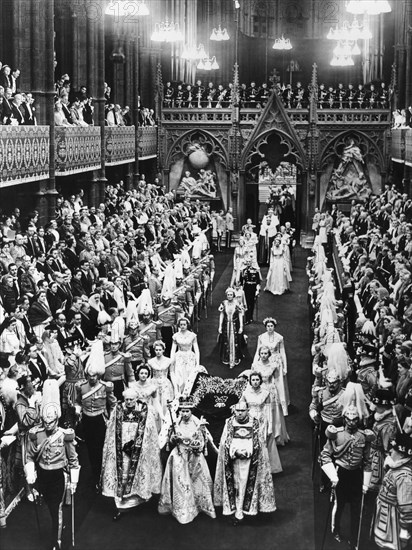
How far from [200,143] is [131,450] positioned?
28.9 meters

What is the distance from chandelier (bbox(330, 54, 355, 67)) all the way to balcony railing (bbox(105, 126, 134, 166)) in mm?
16343

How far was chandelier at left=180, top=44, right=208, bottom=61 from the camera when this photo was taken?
43062 millimetres

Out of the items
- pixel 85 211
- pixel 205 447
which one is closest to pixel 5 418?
pixel 205 447

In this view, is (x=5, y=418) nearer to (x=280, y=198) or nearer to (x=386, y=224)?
(x=386, y=224)

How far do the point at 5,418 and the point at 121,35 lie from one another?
25.7 metres

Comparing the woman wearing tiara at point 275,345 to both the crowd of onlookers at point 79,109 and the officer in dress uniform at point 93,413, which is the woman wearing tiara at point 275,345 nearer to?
the officer in dress uniform at point 93,413

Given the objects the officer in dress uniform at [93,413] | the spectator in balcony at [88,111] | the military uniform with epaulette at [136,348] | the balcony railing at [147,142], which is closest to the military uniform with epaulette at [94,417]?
the officer in dress uniform at [93,413]

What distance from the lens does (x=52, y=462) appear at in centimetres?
1065

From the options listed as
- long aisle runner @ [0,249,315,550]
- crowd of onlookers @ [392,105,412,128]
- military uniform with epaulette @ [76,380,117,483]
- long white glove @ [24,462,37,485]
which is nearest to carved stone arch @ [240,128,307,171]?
crowd of onlookers @ [392,105,412,128]

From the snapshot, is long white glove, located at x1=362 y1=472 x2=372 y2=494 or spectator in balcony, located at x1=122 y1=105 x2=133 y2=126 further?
spectator in balcony, located at x1=122 y1=105 x2=133 y2=126

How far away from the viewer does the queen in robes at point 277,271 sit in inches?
1102

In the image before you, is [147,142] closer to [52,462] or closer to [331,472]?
[52,462]

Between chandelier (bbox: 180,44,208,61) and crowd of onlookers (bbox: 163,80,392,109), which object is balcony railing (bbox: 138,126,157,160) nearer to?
crowd of onlookers (bbox: 163,80,392,109)

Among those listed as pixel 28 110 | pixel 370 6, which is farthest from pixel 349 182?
pixel 28 110
